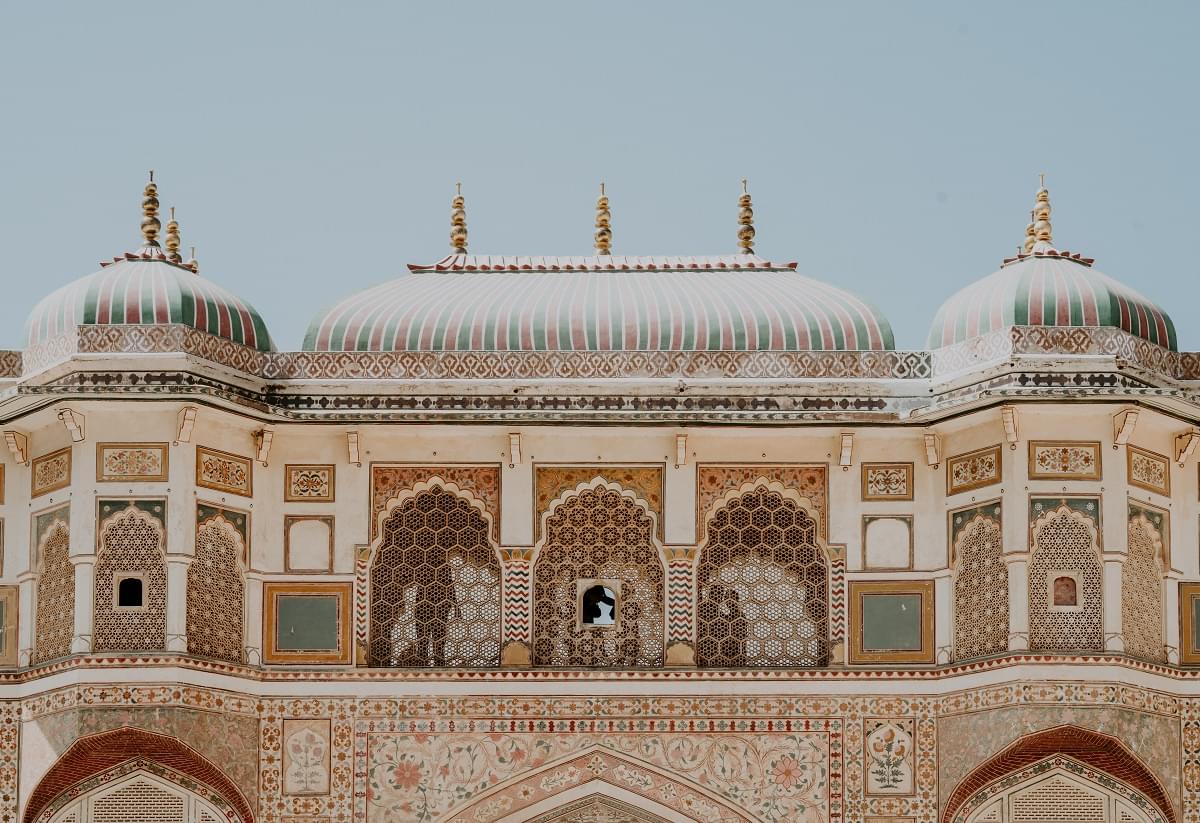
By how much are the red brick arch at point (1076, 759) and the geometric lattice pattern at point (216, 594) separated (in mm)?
5538

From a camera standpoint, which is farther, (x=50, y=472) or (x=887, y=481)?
(x=887, y=481)

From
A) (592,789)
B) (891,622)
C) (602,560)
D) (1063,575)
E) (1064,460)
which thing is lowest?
(592,789)

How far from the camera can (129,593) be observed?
74.4ft

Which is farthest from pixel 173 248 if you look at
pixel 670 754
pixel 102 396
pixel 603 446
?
pixel 670 754

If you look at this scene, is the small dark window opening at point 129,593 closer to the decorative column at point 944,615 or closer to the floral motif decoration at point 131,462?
the floral motif decoration at point 131,462

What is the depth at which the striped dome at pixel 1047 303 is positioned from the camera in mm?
23047

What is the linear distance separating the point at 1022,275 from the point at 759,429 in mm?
2355

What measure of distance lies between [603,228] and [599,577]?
3242 millimetres

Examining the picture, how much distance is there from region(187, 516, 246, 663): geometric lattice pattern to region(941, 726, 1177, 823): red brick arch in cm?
554

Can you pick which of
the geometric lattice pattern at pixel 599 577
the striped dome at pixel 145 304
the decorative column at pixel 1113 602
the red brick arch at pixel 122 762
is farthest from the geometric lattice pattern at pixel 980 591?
the striped dome at pixel 145 304

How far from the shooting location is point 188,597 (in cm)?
2261

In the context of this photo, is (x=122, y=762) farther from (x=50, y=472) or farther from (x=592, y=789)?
(x=592, y=789)

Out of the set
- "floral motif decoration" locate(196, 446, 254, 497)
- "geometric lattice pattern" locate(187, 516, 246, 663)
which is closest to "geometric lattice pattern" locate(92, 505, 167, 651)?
"geometric lattice pattern" locate(187, 516, 246, 663)

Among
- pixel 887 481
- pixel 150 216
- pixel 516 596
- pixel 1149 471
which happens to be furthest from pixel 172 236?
pixel 1149 471
